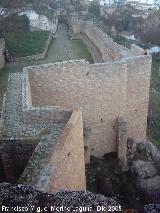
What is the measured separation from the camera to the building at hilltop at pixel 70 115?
292 inches

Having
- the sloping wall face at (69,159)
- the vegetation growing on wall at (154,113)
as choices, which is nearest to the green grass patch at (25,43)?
the vegetation growing on wall at (154,113)

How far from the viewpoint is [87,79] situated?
11.9m

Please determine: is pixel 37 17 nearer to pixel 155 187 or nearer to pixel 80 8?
pixel 80 8

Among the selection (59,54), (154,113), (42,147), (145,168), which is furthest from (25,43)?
(42,147)

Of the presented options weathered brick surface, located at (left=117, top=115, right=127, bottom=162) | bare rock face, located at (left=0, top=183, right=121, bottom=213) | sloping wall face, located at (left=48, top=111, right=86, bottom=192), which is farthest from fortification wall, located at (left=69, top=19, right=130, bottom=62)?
Answer: bare rock face, located at (left=0, top=183, right=121, bottom=213)

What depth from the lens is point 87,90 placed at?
39.6 ft

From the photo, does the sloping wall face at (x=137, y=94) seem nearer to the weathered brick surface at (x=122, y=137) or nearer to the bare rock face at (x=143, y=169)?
the weathered brick surface at (x=122, y=137)

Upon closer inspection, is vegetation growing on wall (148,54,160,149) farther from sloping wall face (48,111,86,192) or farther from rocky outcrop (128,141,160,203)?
sloping wall face (48,111,86,192)

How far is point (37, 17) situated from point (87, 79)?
21649 mm

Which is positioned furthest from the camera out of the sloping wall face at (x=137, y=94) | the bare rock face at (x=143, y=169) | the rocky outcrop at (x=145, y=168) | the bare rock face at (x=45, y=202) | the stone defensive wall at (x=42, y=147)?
the bare rock face at (x=143, y=169)

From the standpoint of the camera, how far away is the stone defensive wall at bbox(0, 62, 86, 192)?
22.0ft

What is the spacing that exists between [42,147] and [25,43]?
1788cm

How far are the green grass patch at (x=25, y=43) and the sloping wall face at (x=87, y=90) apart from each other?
11.1 meters

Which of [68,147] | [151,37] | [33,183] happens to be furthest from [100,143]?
[151,37]
